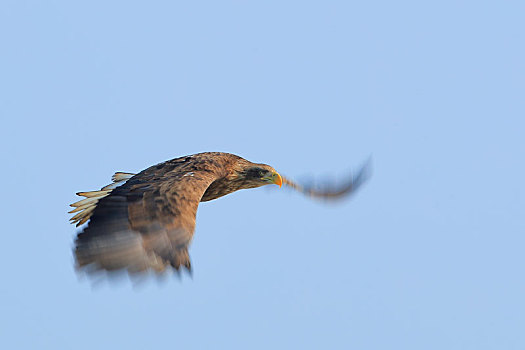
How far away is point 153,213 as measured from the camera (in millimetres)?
10375

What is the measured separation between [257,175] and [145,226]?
3.78 meters

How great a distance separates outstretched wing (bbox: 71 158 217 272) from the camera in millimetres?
9523

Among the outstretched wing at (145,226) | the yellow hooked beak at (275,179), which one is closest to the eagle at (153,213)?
the outstretched wing at (145,226)

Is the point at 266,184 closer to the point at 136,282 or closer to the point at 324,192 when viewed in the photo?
the point at 324,192

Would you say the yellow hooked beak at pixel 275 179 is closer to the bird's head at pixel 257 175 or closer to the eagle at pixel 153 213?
the bird's head at pixel 257 175

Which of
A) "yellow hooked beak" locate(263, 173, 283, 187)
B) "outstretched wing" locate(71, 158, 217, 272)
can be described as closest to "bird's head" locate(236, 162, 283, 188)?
"yellow hooked beak" locate(263, 173, 283, 187)

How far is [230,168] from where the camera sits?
13.2 m

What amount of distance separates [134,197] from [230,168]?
8.48 ft

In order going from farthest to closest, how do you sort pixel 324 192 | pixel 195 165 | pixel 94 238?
pixel 324 192 → pixel 195 165 → pixel 94 238

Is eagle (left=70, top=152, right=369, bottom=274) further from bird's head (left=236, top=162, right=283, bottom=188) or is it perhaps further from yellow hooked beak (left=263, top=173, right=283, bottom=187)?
yellow hooked beak (left=263, top=173, right=283, bottom=187)

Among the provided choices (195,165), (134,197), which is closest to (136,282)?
(134,197)

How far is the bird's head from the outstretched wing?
1.68 metres

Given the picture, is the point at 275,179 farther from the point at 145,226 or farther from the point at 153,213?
the point at 145,226

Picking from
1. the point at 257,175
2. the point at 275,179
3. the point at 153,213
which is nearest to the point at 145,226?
the point at 153,213
